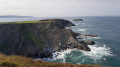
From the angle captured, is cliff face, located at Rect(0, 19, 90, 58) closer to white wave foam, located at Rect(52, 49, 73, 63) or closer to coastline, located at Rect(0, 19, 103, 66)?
coastline, located at Rect(0, 19, 103, 66)

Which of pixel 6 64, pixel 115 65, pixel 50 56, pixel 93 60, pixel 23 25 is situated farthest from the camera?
pixel 23 25

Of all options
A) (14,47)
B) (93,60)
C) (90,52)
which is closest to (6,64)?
(93,60)

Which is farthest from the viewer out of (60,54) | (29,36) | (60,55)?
(29,36)

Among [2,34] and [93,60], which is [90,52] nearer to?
[93,60]

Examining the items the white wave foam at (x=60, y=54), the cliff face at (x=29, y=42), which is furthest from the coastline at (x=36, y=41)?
the white wave foam at (x=60, y=54)

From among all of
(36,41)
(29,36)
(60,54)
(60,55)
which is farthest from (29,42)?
(60,55)

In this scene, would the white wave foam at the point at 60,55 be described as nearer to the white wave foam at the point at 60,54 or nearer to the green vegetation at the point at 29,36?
the white wave foam at the point at 60,54

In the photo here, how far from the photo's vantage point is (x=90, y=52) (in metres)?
53.1

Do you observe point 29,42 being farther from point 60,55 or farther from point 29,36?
point 60,55

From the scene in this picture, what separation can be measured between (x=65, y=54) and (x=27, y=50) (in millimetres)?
15736

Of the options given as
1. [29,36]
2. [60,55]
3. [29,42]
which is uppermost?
[29,36]

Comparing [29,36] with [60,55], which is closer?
[60,55]

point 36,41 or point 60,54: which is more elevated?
point 36,41

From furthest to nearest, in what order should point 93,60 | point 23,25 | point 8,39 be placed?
point 23,25 → point 8,39 → point 93,60
